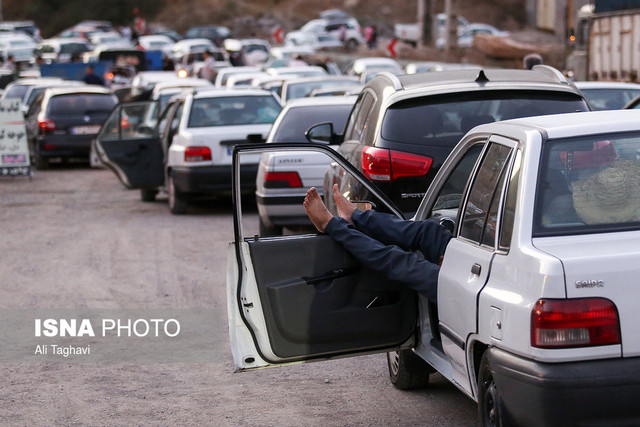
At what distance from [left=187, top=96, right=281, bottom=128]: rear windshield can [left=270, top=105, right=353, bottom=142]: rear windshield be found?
2447 mm

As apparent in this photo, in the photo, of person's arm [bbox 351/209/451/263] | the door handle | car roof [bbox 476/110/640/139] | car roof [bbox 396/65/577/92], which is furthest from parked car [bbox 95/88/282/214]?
the door handle

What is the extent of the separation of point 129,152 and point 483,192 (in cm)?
1209

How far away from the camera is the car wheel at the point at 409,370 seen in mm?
6707

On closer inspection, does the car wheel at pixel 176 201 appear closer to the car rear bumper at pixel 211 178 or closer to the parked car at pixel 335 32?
the car rear bumper at pixel 211 178

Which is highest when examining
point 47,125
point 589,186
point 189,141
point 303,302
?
point 589,186

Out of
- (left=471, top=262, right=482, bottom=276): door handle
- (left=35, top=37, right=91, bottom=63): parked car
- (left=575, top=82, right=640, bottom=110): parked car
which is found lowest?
(left=35, top=37, right=91, bottom=63): parked car

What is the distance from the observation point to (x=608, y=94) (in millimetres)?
14031

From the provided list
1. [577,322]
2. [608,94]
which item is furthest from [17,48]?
[577,322]

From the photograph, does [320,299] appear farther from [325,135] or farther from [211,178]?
[211,178]

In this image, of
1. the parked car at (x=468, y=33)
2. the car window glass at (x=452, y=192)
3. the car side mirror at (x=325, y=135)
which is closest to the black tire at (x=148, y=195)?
the car side mirror at (x=325, y=135)

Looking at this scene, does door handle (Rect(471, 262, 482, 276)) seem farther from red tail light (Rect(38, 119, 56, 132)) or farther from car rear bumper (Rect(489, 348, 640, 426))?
red tail light (Rect(38, 119, 56, 132))

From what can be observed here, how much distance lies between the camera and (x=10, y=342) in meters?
8.52

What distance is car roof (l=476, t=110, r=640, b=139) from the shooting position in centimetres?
503

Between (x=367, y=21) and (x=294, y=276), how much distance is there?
79.2 meters
